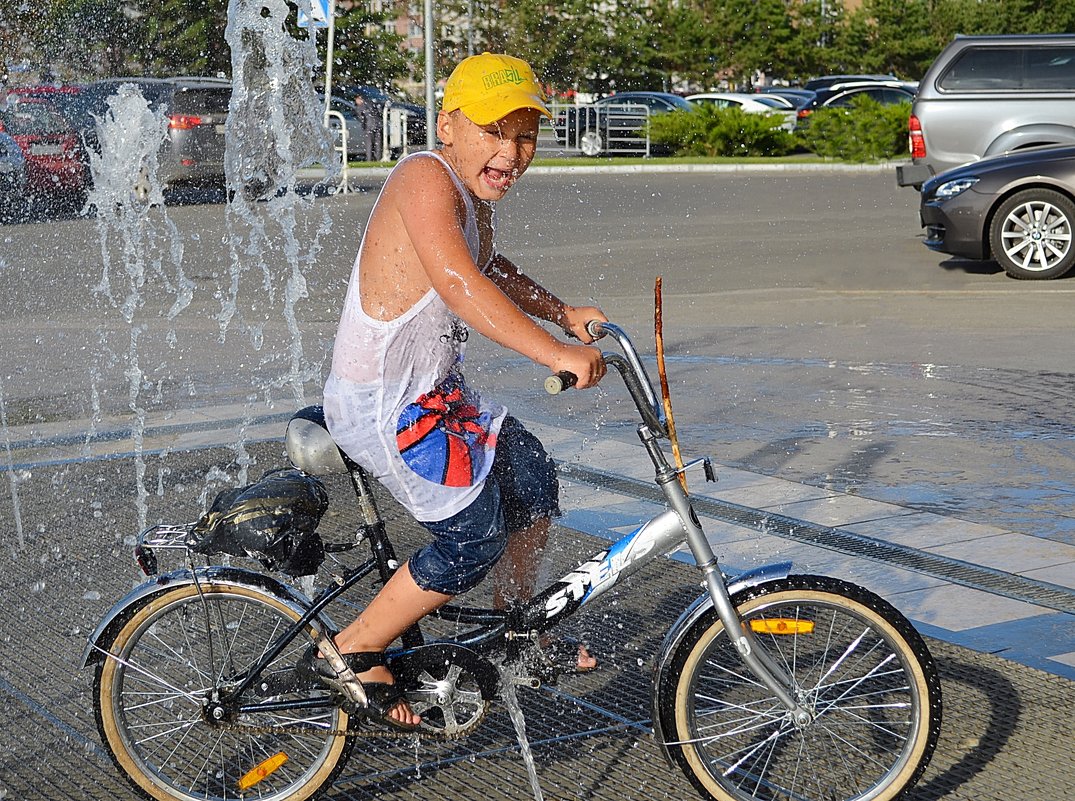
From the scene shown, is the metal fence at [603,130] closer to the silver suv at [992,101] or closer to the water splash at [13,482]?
the silver suv at [992,101]

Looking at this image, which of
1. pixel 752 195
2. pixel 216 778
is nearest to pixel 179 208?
pixel 752 195

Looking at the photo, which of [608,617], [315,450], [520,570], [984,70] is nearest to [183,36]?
[984,70]

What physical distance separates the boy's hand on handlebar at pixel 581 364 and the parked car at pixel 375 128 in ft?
88.9

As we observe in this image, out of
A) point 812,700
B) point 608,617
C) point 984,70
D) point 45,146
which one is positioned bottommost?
point 608,617

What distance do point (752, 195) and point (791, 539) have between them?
17.5 metres

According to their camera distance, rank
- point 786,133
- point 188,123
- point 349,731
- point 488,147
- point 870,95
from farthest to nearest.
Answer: point 870,95
point 786,133
point 188,123
point 349,731
point 488,147

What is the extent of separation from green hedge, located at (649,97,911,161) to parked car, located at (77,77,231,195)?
13.8 meters

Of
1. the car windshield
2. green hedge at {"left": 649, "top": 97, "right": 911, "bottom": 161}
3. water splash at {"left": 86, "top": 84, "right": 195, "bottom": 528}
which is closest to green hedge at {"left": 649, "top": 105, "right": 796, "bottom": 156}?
green hedge at {"left": 649, "top": 97, "right": 911, "bottom": 161}

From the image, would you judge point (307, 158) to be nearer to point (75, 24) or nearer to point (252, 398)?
point (75, 24)

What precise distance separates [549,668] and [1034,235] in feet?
35.3

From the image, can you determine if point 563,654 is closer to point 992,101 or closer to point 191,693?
point 191,693

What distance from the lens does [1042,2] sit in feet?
204

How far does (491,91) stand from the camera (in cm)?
345

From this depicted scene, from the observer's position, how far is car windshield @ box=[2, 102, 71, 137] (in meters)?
19.5
